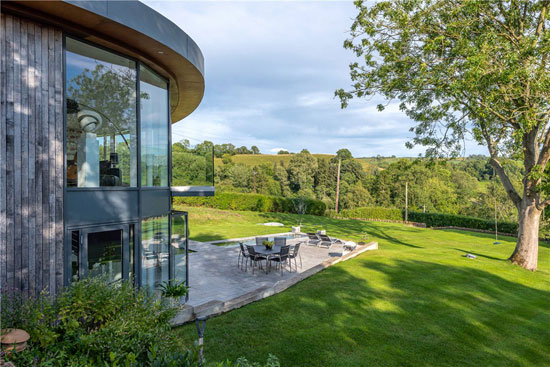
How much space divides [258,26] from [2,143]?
8.55 meters

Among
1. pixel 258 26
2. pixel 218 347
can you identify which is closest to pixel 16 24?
pixel 218 347

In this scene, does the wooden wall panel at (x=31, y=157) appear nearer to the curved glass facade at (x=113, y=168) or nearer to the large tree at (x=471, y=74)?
Result: the curved glass facade at (x=113, y=168)

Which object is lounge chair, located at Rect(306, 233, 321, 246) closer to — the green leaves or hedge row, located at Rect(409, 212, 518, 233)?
the green leaves

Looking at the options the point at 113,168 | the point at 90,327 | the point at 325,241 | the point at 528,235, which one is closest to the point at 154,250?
the point at 113,168

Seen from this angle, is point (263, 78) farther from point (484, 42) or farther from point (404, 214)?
point (484, 42)

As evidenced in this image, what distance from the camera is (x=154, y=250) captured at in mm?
6621

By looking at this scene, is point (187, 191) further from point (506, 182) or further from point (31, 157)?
point (506, 182)

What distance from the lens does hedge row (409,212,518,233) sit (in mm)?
28016

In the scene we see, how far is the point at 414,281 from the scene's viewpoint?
10.2 meters

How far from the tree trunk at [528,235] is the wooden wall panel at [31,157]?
15.8m

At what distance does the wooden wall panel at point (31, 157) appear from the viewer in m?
4.35

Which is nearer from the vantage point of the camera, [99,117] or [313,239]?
[99,117]

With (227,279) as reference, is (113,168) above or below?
above

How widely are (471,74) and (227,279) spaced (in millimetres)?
9974
